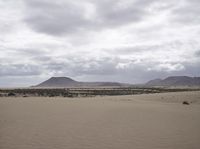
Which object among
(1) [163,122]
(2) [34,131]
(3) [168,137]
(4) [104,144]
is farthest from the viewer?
(1) [163,122]

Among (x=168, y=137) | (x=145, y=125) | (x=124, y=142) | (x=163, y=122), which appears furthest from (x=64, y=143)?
(x=163, y=122)

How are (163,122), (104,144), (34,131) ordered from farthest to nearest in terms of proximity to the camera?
(163,122) → (34,131) → (104,144)

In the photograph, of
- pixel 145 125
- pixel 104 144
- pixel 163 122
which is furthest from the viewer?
pixel 163 122

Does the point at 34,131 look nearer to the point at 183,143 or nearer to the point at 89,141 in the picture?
the point at 89,141

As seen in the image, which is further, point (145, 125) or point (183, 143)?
point (145, 125)

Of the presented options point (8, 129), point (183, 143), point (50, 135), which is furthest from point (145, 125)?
point (8, 129)

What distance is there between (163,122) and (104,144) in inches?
231

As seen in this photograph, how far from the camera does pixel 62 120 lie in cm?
1488

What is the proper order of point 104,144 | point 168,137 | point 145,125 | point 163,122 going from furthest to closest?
point 163,122
point 145,125
point 168,137
point 104,144

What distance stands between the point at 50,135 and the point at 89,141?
1790 millimetres

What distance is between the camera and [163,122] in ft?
47.8

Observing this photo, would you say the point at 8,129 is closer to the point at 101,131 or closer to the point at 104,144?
the point at 101,131

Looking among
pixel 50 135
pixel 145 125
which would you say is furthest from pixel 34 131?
pixel 145 125

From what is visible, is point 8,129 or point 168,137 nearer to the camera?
point 168,137
